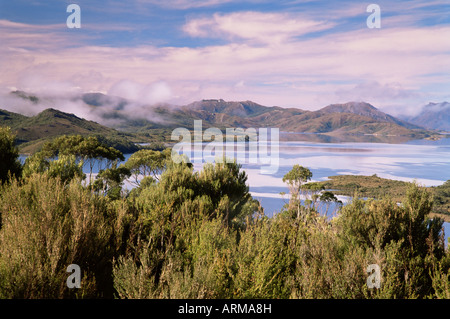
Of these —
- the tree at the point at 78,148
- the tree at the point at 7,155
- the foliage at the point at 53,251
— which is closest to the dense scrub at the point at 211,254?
the foliage at the point at 53,251

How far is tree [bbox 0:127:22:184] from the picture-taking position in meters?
13.9

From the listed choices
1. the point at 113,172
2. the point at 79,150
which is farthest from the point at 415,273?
the point at 79,150

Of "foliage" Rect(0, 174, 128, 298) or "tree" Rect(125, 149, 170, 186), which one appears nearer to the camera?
"foliage" Rect(0, 174, 128, 298)

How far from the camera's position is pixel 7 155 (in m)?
14.1

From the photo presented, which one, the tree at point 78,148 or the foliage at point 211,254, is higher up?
the tree at point 78,148

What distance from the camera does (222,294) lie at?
17.6 feet

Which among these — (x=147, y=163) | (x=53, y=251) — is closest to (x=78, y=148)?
(x=147, y=163)

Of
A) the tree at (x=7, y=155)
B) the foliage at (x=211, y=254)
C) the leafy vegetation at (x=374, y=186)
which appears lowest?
the leafy vegetation at (x=374, y=186)

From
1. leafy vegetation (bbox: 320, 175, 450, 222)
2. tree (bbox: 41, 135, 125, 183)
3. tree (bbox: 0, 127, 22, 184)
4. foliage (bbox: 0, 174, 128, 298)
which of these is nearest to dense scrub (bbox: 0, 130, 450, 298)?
foliage (bbox: 0, 174, 128, 298)

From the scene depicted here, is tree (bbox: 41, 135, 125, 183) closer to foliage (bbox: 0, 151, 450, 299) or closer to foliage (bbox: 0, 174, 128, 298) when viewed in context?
foliage (bbox: 0, 151, 450, 299)

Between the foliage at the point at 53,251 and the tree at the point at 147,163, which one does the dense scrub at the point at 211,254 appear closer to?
the foliage at the point at 53,251

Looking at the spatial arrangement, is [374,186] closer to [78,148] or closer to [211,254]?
[78,148]

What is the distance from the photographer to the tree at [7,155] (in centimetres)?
1385
